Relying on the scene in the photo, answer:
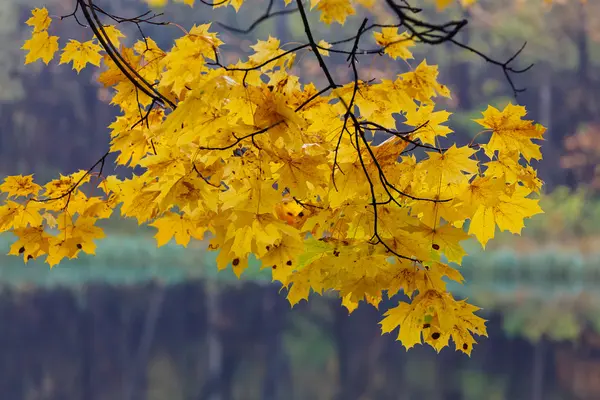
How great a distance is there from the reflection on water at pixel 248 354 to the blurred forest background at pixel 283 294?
0.9 inches

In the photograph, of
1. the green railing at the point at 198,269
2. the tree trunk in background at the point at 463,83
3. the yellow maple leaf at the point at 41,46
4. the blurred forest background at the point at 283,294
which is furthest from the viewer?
the tree trunk in background at the point at 463,83

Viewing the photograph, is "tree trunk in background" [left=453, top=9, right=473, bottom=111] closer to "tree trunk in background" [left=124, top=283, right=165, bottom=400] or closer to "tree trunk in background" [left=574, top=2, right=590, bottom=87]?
"tree trunk in background" [left=574, top=2, right=590, bottom=87]

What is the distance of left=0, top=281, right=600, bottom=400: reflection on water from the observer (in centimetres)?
594

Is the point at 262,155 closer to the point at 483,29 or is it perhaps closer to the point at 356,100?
the point at 356,100

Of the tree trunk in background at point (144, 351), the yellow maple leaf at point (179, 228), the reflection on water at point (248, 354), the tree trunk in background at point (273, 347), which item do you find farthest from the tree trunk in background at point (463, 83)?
the yellow maple leaf at point (179, 228)

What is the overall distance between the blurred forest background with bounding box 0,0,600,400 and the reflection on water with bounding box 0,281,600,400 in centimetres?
2

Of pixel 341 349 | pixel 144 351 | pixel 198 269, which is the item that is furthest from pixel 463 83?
pixel 144 351

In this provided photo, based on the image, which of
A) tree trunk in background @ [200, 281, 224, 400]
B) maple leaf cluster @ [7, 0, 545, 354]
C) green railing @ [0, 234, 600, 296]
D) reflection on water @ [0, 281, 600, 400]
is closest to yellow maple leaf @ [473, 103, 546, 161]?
maple leaf cluster @ [7, 0, 545, 354]

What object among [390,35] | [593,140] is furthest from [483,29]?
[390,35]

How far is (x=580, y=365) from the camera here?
248 inches

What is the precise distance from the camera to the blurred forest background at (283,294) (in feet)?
20.2

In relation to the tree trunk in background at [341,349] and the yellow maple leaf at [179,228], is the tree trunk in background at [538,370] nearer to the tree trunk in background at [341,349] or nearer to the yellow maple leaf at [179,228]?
the tree trunk in background at [341,349]

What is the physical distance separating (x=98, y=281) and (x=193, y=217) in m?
8.23

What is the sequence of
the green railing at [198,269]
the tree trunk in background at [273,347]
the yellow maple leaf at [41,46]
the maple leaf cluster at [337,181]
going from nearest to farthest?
the maple leaf cluster at [337,181]
the yellow maple leaf at [41,46]
the tree trunk in background at [273,347]
the green railing at [198,269]
